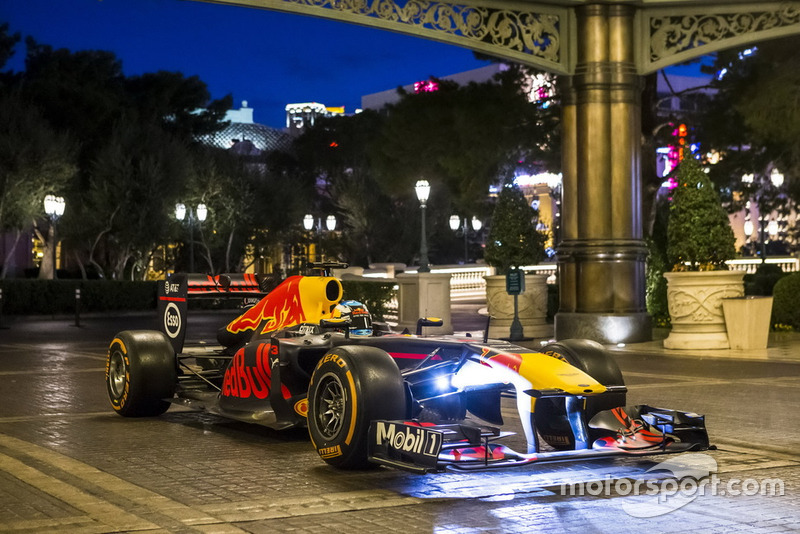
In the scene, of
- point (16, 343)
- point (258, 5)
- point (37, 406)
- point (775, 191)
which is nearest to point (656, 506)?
point (37, 406)

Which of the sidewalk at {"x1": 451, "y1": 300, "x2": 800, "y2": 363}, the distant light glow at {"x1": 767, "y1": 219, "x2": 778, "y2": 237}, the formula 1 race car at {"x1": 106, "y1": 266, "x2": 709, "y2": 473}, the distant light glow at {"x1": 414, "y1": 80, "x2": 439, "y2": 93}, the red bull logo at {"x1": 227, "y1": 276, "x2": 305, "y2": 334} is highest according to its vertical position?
the distant light glow at {"x1": 414, "y1": 80, "x2": 439, "y2": 93}

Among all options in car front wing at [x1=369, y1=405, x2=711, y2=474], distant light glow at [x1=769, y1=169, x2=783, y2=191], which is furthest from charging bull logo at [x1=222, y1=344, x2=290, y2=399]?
distant light glow at [x1=769, y1=169, x2=783, y2=191]

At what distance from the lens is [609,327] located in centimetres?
2261

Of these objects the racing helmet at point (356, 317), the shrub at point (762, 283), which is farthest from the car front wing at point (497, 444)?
the shrub at point (762, 283)

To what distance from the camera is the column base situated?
22625 millimetres

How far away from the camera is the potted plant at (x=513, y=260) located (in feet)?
88.6

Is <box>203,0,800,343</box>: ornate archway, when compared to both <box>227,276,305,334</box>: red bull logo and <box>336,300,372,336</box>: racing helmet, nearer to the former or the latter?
<box>227,276,305,334</box>: red bull logo

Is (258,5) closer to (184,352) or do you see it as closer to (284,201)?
(184,352)

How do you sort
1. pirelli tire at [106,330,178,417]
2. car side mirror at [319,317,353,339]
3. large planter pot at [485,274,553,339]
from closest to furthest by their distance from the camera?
1. car side mirror at [319,317,353,339]
2. pirelli tire at [106,330,178,417]
3. large planter pot at [485,274,553,339]

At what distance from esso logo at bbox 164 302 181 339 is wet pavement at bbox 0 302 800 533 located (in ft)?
2.72

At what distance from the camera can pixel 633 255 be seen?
75.0ft

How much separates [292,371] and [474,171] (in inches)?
929

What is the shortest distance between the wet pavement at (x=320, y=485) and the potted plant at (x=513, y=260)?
1413 centimetres

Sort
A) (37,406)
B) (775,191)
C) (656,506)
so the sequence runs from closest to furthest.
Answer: (656,506) → (37,406) → (775,191)
